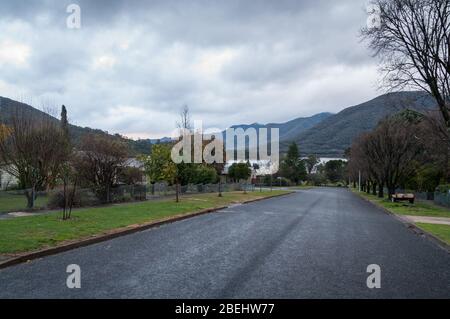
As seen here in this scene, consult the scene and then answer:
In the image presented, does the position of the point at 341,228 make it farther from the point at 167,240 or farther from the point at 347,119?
the point at 347,119

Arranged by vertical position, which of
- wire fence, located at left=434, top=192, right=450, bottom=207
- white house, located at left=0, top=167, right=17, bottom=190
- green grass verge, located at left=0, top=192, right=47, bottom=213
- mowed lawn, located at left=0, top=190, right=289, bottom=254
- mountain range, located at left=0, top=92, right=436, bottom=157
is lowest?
wire fence, located at left=434, top=192, right=450, bottom=207

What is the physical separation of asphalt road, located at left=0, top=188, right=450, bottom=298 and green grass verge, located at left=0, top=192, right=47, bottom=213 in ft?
34.9

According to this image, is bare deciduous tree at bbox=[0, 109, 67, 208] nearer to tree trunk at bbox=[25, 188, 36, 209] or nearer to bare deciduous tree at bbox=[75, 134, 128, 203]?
bare deciduous tree at bbox=[75, 134, 128, 203]

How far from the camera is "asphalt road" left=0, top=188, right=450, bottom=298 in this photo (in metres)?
6.43

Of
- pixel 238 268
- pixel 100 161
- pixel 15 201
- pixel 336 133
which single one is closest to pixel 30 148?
pixel 15 201

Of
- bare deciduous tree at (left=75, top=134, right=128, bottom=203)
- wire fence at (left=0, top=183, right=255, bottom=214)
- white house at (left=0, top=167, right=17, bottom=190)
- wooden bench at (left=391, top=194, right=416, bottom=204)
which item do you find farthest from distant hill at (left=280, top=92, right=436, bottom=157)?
bare deciduous tree at (left=75, top=134, right=128, bottom=203)

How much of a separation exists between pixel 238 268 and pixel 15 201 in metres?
18.3

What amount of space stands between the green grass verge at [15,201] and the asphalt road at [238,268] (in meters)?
10.6

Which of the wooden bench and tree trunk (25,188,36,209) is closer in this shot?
tree trunk (25,188,36,209)

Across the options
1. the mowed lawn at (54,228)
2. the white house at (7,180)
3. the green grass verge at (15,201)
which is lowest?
the mowed lawn at (54,228)

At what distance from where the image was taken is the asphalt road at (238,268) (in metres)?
6.43

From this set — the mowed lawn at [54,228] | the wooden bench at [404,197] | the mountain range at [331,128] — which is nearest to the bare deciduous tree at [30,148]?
the mountain range at [331,128]

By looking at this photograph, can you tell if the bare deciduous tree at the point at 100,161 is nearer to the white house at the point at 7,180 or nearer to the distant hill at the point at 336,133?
the white house at the point at 7,180
